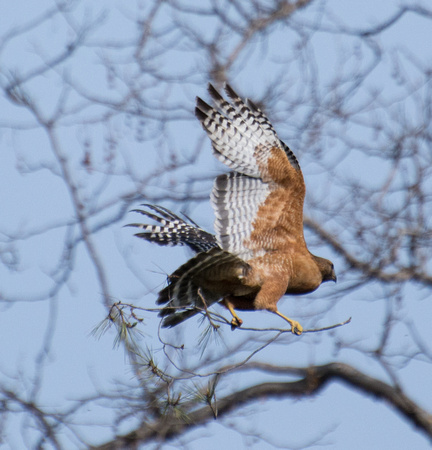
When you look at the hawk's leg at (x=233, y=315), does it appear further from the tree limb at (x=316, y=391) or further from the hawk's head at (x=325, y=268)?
the tree limb at (x=316, y=391)

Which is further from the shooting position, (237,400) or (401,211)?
(237,400)

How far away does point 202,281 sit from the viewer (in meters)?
4.46

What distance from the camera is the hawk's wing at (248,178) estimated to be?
4.57 meters

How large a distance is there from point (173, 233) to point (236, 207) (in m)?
0.52

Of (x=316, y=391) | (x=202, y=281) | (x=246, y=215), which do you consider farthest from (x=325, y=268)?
(x=316, y=391)

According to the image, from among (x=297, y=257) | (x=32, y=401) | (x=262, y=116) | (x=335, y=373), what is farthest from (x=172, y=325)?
(x=335, y=373)

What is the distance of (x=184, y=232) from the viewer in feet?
16.4

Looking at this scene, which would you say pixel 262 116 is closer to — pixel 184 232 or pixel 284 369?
pixel 184 232

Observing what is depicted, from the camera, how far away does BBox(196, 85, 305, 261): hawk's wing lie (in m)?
4.57

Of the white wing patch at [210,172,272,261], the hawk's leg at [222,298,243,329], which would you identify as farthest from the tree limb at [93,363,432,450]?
the white wing patch at [210,172,272,261]

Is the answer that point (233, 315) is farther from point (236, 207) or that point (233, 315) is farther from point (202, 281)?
point (236, 207)

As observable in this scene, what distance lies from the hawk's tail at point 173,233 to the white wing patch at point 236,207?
1.33ft

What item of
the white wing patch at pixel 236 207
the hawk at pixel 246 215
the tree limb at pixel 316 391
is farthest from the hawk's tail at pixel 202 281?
the tree limb at pixel 316 391

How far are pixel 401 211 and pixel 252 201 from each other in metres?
3.43
